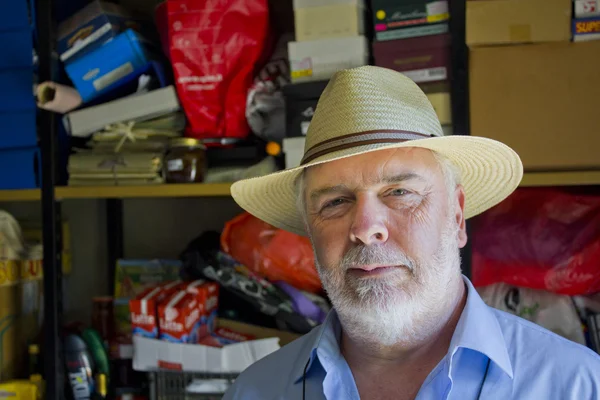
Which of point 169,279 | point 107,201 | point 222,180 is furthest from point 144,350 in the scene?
point 107,201

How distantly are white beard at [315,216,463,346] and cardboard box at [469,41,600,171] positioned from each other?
0.50m

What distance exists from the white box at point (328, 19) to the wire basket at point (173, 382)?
0.98 meters

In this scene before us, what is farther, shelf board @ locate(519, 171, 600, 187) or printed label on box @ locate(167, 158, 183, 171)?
printed label on box @ locate(167, 158, 183, 171)

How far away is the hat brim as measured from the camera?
98cm

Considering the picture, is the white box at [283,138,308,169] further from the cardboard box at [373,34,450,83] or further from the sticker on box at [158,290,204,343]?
the sticker on box at [158,290,204,343]

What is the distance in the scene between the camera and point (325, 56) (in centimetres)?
155

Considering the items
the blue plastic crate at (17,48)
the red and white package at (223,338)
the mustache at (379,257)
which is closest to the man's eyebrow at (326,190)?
the mustache at (379,257)

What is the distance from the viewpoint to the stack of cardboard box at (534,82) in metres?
1.33

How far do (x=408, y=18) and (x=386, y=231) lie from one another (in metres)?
0.77

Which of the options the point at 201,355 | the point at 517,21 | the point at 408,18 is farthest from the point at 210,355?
the point at 517,21

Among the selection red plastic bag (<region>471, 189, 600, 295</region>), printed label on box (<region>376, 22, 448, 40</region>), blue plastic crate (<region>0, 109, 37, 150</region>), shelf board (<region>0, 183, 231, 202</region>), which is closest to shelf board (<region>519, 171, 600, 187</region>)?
red plastic bag (<region>471, 189, 600, 295</region>)

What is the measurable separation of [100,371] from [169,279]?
0.37 m

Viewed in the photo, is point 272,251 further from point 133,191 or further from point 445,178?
point 445,178

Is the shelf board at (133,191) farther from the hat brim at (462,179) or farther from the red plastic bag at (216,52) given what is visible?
the hat brim at (462,179)
